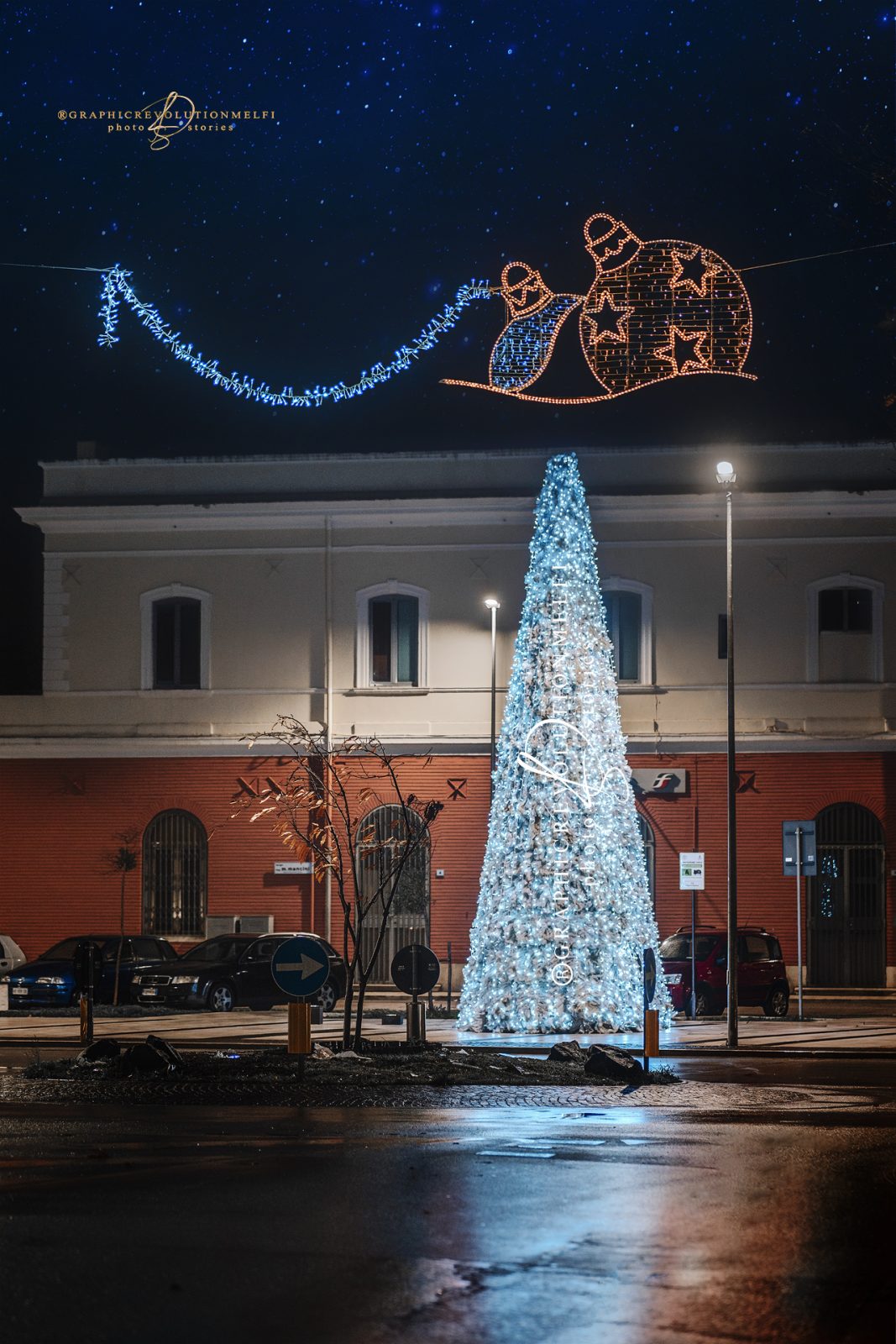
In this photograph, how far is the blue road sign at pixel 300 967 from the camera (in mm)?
17156

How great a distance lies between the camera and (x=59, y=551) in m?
38.7

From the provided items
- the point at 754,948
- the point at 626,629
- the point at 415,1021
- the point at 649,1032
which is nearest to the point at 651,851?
the point at 626,629

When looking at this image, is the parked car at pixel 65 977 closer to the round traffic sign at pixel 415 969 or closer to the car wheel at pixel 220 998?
the car wheel at pixel 220 998

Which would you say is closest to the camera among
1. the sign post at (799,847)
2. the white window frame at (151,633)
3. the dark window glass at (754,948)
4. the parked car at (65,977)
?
the sign post at (799,847)

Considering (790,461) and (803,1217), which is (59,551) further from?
(803,1217)

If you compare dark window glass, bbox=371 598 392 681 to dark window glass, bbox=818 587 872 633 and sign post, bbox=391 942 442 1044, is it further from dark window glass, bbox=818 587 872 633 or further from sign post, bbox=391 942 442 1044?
sign post, bbox=391 942 442 1044

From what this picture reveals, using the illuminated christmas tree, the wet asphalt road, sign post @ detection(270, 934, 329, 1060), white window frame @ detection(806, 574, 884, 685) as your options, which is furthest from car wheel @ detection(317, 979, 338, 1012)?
the wet asphalt road

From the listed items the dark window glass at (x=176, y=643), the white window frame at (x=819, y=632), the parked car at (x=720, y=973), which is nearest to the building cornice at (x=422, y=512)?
the white window frame at (x=819, y=632)

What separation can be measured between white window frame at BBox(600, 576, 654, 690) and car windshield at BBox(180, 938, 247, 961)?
10.4 metres

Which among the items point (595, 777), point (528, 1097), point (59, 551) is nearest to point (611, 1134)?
point (528, 1097)

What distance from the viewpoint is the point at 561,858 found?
24156 millimetres

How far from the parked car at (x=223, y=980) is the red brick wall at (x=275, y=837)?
603 centimetres

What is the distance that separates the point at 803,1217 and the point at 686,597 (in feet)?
90.1

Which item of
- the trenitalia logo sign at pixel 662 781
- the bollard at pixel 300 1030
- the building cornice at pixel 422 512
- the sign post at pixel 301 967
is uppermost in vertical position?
the building cornice at pixel 422 512
